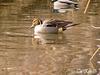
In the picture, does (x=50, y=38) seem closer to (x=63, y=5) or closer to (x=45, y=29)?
(x=45, y=29)

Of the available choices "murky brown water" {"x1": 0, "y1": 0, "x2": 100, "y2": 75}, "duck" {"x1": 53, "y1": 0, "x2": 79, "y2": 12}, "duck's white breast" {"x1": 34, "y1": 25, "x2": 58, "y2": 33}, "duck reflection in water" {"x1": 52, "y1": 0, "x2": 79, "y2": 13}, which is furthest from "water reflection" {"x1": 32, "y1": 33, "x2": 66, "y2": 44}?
"duck" {"x1": 53, "y1": 0, "x2": 79, "y2": 12}

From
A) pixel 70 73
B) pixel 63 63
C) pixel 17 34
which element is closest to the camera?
pixel 70 73

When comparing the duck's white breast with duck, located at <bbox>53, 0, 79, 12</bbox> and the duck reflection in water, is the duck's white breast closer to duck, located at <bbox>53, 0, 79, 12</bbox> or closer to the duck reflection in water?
the duck reflection in water

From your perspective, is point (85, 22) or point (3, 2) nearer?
point (85, 22)

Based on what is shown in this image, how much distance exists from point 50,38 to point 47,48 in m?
1.30

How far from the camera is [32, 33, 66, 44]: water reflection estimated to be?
38.0 ft

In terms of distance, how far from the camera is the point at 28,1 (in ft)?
71.6

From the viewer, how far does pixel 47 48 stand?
35.5ft

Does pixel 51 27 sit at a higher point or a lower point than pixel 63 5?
higher

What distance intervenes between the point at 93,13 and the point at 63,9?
5.08 feet

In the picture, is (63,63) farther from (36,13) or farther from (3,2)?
(3,2)

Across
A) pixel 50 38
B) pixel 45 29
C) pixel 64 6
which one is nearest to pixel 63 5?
pixel 64 6

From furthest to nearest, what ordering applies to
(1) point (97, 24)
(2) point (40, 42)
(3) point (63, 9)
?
(3) point (63, 9) → (1) point (97, 24) → (2) point (40, 42)

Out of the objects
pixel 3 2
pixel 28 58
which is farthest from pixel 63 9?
pixel 28 58
